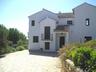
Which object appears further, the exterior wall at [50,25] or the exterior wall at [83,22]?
the exterior wall at [50,25]

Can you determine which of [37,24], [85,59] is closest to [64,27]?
[37,24]

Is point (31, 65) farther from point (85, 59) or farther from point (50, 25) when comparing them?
point (50, 25)

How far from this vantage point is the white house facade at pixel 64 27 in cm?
4106

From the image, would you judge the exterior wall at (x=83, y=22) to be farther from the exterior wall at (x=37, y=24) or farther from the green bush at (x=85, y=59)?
the green bush at (x=85, y=59)

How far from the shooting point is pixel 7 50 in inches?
1694

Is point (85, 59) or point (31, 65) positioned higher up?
point (85, 59)

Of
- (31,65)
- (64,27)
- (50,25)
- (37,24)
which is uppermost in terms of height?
(37,24)

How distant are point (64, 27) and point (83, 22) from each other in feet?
11.3

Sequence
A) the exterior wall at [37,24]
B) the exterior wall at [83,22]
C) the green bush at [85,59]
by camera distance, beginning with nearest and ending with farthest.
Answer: the green bush at [85,59] < the exterior wall at [83,22] < the exterior wall at [37,24]

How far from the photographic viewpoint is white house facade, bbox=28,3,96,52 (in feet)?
135

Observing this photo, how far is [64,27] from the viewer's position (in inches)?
1636

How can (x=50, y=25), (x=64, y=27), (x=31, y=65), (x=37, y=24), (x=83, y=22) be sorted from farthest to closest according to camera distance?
1. (x=37, y=24)
2. (x=50, y=25)
3. (x=64, y=27)
4. (x=83, y=22)
5. (x=31, y=65)

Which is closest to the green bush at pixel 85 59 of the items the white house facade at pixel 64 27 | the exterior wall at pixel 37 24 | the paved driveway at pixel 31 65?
the paved driveway at pixel 31 65

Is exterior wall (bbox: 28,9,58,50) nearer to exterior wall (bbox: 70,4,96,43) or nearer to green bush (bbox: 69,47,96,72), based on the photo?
exterior wall (bbox: 70,4,96,43)
